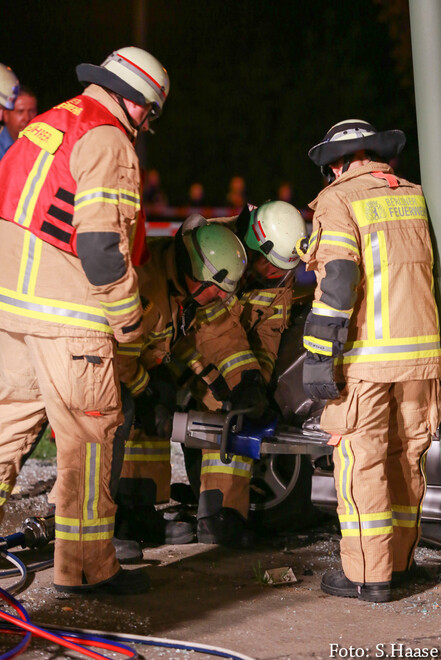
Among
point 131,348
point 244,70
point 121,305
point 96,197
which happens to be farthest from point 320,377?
point 244,70

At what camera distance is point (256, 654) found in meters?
3.55

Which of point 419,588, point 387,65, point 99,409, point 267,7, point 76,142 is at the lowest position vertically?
point 419,588

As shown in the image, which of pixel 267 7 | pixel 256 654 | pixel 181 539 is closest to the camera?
pixel 256 654

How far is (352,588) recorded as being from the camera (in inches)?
167

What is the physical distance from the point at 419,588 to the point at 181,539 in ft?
4.69

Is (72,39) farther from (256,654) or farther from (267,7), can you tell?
(256,654)

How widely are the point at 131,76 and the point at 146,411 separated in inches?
75.3

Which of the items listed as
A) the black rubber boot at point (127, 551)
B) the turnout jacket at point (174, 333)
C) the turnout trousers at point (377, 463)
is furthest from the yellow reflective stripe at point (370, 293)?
the black rubber boot at point (127, 551)

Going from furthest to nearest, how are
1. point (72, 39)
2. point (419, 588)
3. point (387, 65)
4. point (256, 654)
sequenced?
point (72, 39) → point (387, 65) → point (419, 588) → point (256, 654)

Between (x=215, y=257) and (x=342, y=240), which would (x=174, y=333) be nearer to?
(x=215, y=257)

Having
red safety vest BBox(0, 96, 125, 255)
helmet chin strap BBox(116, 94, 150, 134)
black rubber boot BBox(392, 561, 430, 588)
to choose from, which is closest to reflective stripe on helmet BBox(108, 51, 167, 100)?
helmet chin strap BBox(116, 94, 150, 134)

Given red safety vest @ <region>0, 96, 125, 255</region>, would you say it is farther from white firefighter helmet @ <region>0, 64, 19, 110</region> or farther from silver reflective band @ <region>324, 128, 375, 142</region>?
white firefighter helmet @ <region>0, 64, 19, 110</region>

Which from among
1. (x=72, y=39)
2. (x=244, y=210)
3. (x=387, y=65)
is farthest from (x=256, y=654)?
(x=72, y=39)

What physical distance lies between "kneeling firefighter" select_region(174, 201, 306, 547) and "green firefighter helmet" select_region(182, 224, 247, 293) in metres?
0.14
